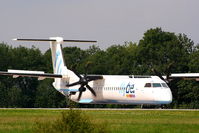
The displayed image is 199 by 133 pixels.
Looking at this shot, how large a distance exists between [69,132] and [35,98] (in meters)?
56.1

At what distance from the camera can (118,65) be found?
80375 mm

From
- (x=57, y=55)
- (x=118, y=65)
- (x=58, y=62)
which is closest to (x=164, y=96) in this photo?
(x=58, y=62)

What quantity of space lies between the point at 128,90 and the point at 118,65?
27.3 m

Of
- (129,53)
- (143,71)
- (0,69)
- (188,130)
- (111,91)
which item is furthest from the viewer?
(129,53)

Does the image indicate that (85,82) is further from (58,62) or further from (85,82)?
(58,62)

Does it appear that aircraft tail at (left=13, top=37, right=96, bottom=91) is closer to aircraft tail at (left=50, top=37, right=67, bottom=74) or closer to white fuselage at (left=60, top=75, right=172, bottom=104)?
aircraft tail at (left=50, top=37, right=67, bottom=74)

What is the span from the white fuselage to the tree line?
9.80 meters

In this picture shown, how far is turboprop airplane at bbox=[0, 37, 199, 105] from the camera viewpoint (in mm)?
51500

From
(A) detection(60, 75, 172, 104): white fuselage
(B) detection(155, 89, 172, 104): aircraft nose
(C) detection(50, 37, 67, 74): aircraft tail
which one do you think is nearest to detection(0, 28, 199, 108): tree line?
(C) detection(50, 37, 67, 74): aircraft tail

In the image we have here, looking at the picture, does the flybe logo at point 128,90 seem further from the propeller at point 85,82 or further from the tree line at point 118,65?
the tree line at point 118,65

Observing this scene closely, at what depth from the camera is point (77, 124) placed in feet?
64.3

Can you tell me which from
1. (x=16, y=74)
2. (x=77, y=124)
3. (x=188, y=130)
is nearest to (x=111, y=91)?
(x=16, y=74)

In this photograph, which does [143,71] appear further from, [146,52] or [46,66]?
[46,66]

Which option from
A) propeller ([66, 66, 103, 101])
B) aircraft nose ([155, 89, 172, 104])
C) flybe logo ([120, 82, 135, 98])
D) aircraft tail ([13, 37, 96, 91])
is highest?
aircraft tail ([13, 37, 96, 91])
